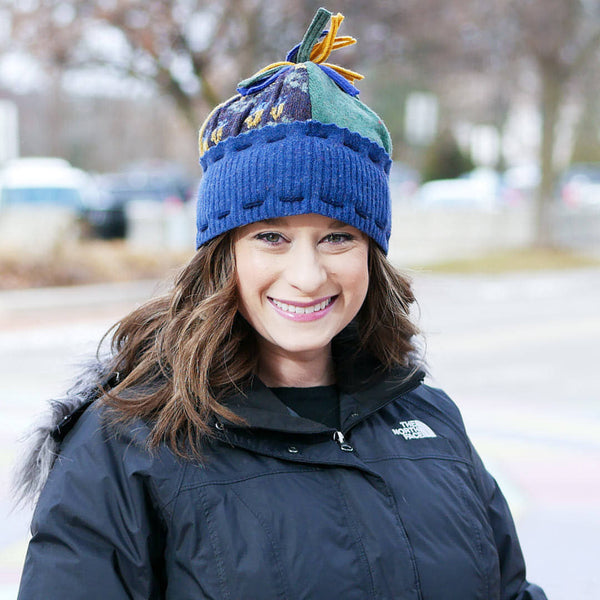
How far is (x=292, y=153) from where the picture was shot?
188 cm

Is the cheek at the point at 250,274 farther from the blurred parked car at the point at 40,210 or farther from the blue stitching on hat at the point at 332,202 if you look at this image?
the blurred parked car at the point at 40,210

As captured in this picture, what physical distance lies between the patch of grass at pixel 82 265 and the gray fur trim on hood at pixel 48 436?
10.5m

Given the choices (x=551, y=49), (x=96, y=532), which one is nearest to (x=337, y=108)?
(x=96, y=532)

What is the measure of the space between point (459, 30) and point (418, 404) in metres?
15.5

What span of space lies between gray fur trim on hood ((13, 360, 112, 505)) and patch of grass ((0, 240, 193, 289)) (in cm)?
1046

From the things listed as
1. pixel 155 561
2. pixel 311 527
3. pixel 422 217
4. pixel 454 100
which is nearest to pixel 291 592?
pixel 311 527

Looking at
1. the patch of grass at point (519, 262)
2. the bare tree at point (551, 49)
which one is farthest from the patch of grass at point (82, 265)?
the bare tree at point (551, 49)

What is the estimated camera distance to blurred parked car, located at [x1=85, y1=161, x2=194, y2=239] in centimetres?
1634

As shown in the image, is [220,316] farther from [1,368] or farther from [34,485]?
[1,368]

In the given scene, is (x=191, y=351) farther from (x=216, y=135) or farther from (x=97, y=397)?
(x=216, y=135)

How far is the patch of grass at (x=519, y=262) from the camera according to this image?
16.0 metres

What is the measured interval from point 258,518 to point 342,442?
272mm

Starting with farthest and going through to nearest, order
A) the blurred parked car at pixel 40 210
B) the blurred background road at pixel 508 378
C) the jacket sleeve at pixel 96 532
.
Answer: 1. the blurred parked car at pixel 40 210
2. the blurred background road at pixel 508 378
3. the jacket sleeve at pixel 96 532

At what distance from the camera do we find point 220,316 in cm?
195
